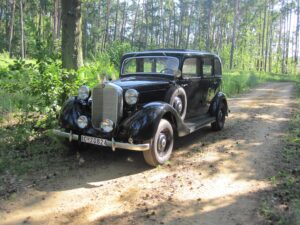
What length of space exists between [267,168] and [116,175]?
8.46ft

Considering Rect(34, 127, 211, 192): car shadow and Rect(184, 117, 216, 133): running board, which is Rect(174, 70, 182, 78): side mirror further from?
Rect(34, 127, 211, 192): car shadow

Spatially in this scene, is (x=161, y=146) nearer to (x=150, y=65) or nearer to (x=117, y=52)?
(x=150, y=65)

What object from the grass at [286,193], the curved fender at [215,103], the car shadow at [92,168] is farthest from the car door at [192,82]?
the grass at [286,193]

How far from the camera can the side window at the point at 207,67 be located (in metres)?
7.65

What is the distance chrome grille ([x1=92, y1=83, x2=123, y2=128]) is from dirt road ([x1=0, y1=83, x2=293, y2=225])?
84 cm

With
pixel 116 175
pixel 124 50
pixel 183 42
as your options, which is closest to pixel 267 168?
pixel 116 175

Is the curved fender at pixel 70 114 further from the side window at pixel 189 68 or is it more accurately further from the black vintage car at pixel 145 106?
the side window at pixel 189 68

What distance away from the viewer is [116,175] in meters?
5.23

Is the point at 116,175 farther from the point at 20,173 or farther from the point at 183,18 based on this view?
the point at 183,18

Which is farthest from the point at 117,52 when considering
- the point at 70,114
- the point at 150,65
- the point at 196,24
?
the point at 196,24

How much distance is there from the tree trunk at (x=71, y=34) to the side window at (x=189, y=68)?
2455 millimetres

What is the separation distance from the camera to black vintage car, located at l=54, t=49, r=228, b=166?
207 inches

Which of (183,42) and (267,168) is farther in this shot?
(183,42)

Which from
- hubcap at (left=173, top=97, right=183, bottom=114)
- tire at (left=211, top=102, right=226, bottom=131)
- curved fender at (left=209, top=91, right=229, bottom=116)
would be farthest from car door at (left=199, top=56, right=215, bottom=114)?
hubcap at (left=173, top=97, right=183, bottom=114)
